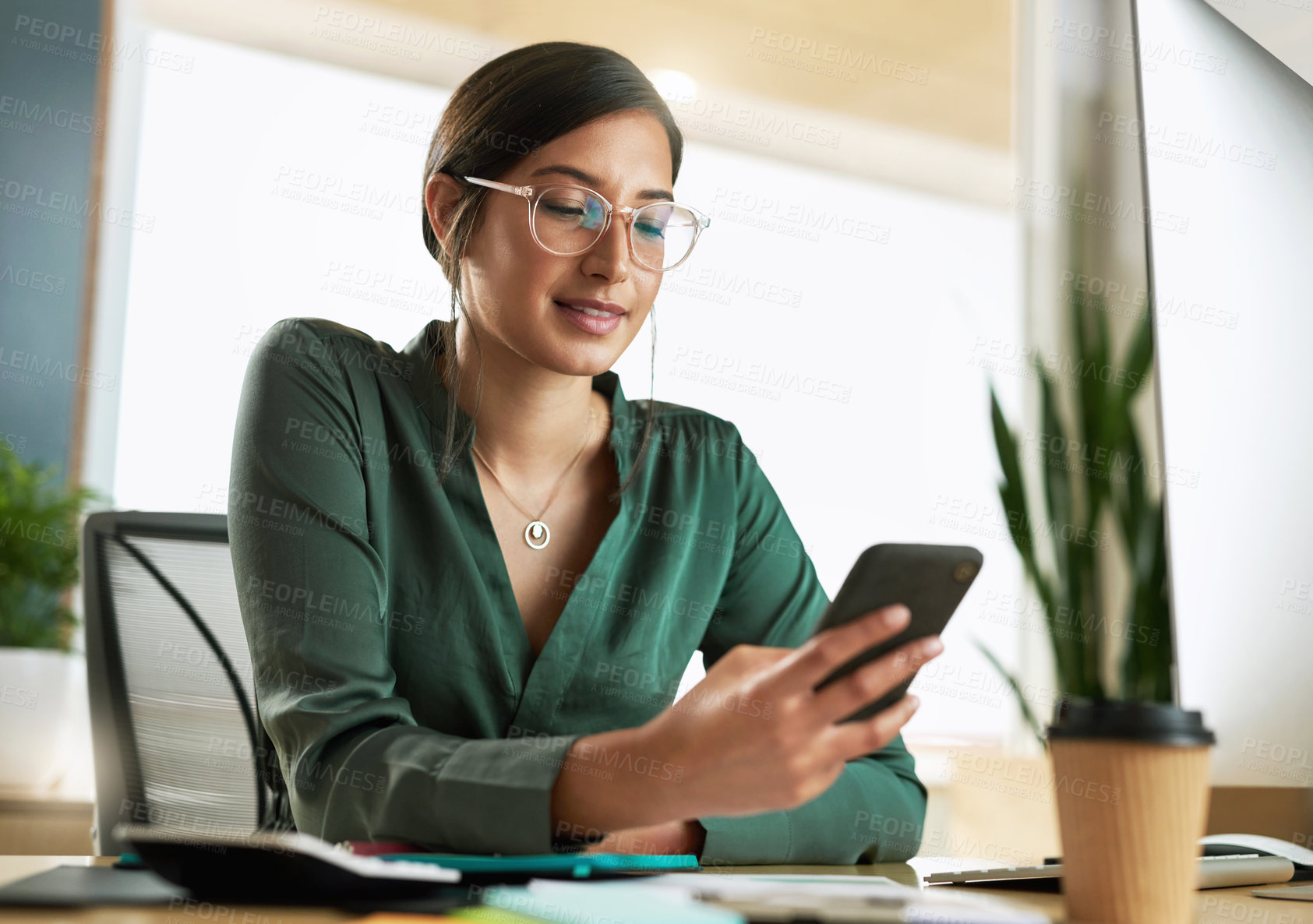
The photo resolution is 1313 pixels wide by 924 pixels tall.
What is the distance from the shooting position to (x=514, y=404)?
1227 millimetres

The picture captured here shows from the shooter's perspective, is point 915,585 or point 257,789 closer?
point 915,585

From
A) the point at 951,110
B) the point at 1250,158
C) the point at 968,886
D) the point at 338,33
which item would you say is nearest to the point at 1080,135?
the point at 951,110

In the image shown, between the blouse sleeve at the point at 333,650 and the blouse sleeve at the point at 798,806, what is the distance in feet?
0.71

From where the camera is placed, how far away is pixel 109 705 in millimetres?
1312

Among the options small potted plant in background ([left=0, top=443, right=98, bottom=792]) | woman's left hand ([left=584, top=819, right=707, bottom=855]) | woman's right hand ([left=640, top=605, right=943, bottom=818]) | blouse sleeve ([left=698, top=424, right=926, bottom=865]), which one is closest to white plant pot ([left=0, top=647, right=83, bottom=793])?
A: small potted plant in background ([left=0, top=443, right=98, bottom=792])

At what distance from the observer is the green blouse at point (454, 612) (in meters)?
0.75

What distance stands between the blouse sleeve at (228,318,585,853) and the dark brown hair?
0.49 feet

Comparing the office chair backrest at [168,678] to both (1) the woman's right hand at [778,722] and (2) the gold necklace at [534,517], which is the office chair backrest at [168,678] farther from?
(1) the woman's right hand at [778,722]

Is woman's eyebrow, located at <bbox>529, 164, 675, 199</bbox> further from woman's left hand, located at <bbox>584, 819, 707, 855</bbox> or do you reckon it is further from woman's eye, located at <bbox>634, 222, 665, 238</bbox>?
woman's left hand, located at <bbox>584, 819, 707, 855</bbox>

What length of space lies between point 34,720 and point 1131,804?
194 cm

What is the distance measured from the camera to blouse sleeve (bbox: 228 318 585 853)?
70 cm

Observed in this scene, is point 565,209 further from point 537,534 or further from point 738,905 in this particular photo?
point 738,905

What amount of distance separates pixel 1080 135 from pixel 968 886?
2.65m

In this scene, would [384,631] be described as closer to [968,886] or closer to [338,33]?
[968,886]
